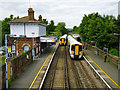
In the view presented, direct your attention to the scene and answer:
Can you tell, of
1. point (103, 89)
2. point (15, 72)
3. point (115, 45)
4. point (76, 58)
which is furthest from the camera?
point (115, 45)

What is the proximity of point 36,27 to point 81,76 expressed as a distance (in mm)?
18500

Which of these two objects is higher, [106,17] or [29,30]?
[106,17]

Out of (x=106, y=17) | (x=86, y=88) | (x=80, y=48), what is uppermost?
(x=106, y=17)

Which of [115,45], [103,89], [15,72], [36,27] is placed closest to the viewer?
[103,89]

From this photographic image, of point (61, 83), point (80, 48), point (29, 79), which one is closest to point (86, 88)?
point (61, 83)

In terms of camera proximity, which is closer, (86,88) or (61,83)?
(86,88)

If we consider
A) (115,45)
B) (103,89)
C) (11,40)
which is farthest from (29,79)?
(115,45)

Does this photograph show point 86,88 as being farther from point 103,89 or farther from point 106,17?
point 106,17

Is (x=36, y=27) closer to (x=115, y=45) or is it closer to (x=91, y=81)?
(x=115, y=45)

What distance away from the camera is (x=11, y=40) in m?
29.6

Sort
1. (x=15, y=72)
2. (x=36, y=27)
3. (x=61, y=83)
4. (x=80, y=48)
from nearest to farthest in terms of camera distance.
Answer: (x=61, y=83) → (x=15, y=72) → (x=80, y=48) → (x=36, y=27)

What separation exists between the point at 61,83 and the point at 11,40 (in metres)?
19.2

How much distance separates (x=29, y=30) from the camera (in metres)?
31.6

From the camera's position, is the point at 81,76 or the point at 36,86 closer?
the point at 36,86
